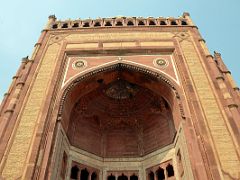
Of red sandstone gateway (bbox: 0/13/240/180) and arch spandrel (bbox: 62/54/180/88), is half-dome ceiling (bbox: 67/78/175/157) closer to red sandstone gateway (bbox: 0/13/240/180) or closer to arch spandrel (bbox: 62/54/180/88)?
red sandstone gateway (bbox: 0/13/240/180)

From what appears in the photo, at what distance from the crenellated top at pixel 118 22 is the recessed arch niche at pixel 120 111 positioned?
344 centimetres

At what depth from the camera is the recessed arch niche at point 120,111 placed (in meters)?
10.9

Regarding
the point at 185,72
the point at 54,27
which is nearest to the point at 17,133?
the point at 185,72

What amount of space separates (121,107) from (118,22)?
450cm

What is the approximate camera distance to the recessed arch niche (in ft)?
35.9

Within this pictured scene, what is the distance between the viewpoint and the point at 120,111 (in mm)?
12469

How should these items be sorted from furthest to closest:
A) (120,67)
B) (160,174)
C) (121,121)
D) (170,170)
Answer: (121,121)
(120,67)
(160,174)
(170,170)

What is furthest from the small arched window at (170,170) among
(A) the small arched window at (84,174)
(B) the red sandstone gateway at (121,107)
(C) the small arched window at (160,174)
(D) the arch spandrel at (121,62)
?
(D) the arch spandrel at (121,62)

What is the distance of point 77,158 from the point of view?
10367 millimetres

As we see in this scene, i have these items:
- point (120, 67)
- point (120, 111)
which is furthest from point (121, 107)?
point (120, 67)

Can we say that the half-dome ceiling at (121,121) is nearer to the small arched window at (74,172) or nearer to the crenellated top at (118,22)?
the small arched window at (74,172)

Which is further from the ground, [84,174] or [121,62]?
[121,62]

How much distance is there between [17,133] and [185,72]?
6.13 m

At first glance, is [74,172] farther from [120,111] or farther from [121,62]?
[121,62]
